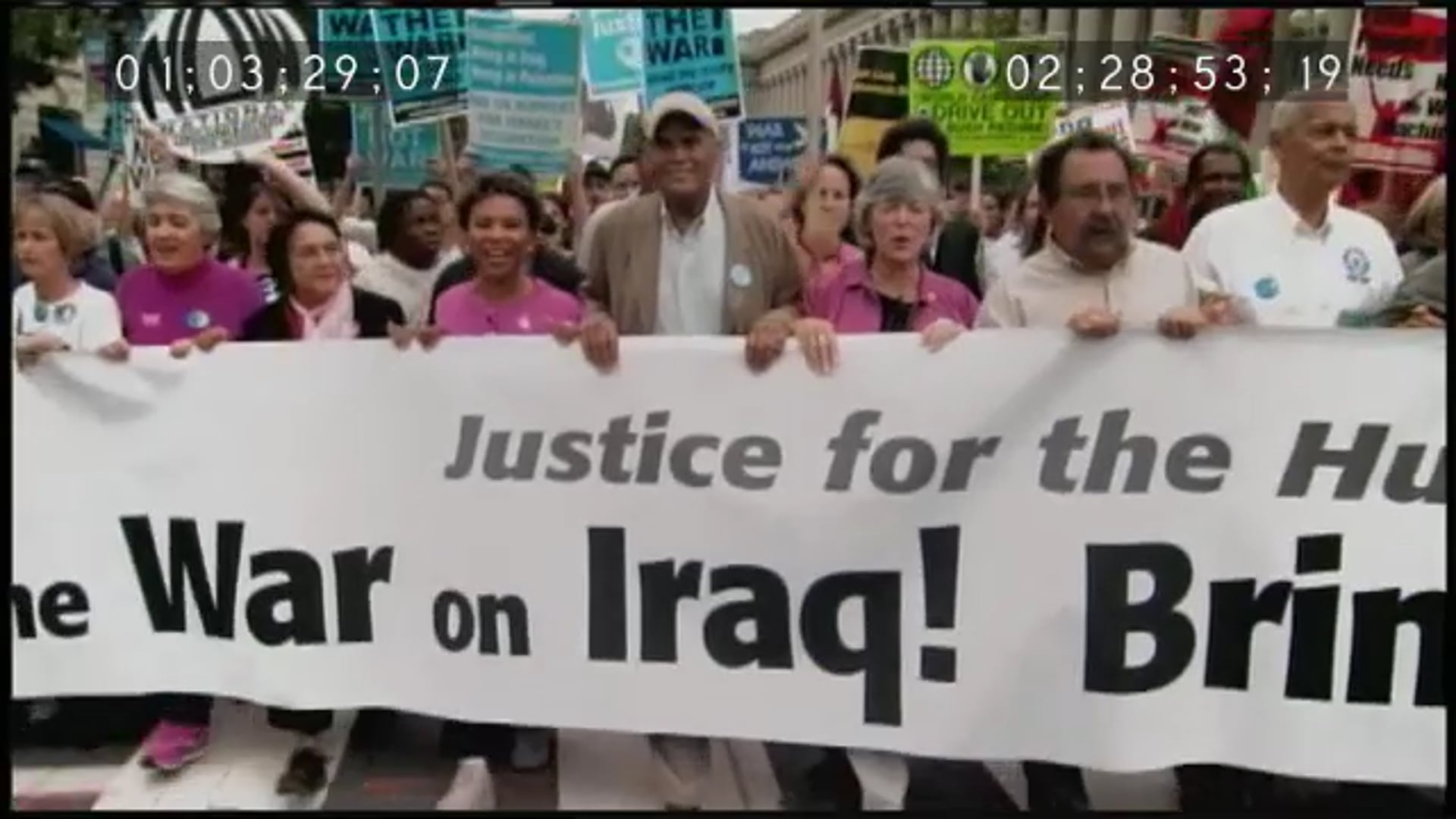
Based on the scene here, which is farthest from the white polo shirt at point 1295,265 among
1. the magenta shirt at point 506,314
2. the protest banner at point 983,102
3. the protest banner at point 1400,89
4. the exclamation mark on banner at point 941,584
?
the magenta shirt at point 506,314

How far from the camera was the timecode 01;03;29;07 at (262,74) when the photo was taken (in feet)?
12.4

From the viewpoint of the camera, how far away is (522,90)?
3.86 meters

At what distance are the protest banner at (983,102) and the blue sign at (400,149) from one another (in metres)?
1.06

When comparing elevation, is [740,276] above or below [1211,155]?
below

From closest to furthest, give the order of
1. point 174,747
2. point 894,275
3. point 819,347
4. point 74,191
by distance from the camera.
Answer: point 819,347 < point 894,275 < point 74,191 < point 174,747

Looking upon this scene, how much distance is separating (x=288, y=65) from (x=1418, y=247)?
97.7 inches

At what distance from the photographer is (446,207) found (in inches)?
156

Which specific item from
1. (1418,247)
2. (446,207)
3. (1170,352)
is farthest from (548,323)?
(1418,247)

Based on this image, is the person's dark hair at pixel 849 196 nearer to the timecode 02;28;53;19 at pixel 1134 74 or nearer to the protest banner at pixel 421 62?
the timecode 02;28;53;19 at pixel 1134 74

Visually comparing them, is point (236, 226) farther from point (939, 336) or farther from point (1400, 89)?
point (1400, 89)

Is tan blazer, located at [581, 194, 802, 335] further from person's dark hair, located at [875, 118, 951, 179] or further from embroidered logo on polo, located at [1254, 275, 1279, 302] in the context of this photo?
embroidered logo on polo, located at [1254, 275, 1279, 302]

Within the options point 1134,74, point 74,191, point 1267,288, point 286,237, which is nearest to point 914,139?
point 1134,74

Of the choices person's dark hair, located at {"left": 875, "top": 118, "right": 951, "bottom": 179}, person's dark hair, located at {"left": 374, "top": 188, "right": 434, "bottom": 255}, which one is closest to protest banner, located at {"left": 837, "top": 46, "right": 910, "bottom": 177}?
person's dark hair, located at {"left": 875, "top": 118, "right": 951, "bottom": 179}

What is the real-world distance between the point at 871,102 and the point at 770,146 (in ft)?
0.80
